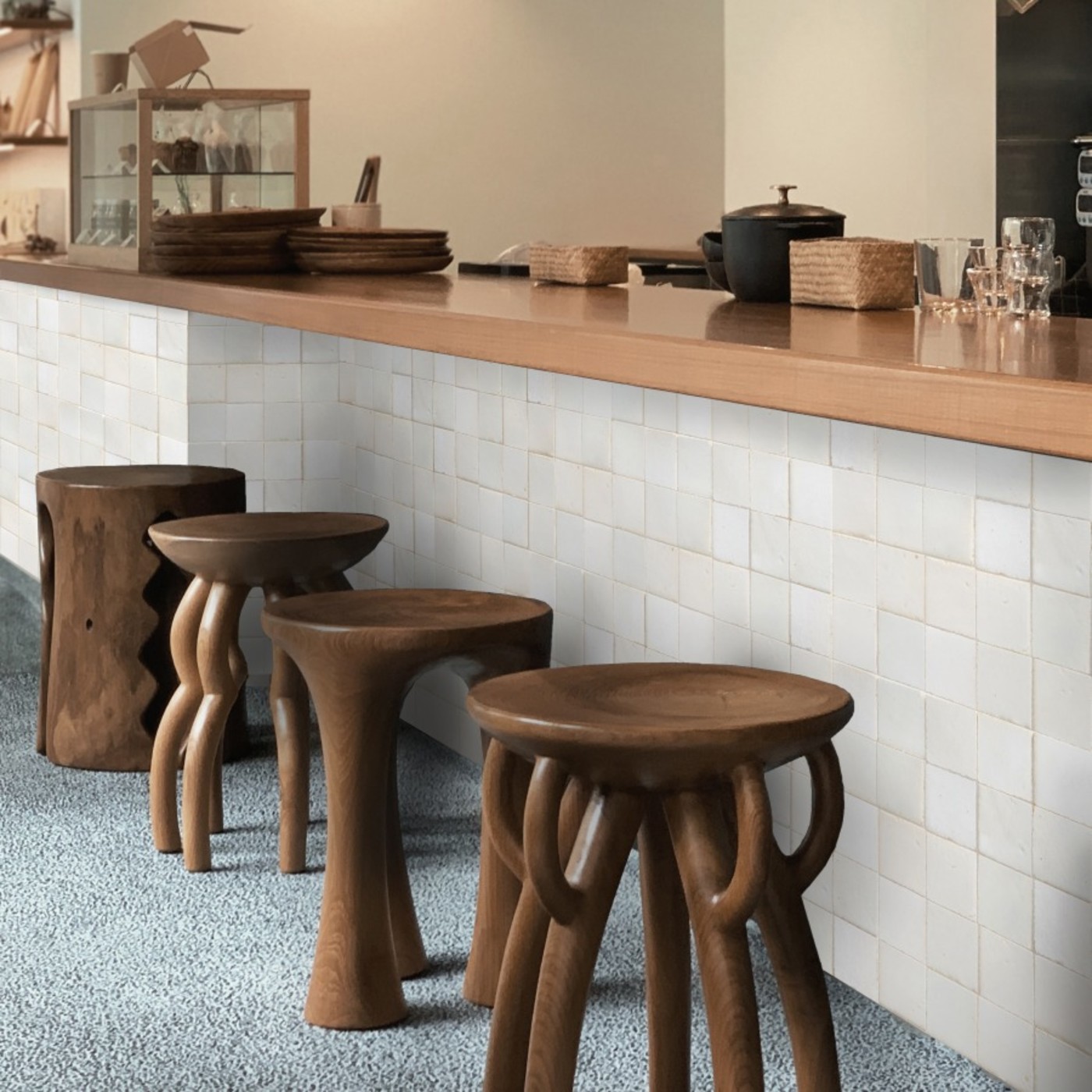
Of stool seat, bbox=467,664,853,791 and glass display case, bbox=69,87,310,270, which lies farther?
glass display case, bbox=69,87,310,270

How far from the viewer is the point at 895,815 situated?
7.76 feet

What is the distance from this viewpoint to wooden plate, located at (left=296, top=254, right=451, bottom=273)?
3900 mm

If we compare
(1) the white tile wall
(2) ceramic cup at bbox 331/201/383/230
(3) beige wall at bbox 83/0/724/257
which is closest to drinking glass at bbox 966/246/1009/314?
(1) the white tile wall

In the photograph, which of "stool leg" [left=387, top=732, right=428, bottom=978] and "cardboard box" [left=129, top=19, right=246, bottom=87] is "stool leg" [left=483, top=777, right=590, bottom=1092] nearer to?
"stool leg" [left=387, top=732, right=428, bottom=978]

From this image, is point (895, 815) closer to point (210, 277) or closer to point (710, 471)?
point (710, 471)

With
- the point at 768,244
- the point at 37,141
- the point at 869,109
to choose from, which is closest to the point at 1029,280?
the point at 768,244

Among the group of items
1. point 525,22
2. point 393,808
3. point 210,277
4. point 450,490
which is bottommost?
point 393,808

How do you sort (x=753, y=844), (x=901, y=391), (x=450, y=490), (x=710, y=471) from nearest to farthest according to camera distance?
(x=901, y=391)
(x=753, y=844)
(x=710, y=471)
(x=450, y=490)

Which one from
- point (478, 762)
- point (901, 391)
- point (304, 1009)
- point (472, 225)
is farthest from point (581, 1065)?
point (472, 225)

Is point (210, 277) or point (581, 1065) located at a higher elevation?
point (210, 277)

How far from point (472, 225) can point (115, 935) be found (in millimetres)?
5140

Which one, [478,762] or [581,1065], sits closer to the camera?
[581,1065]

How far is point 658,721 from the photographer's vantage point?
70.6 inches

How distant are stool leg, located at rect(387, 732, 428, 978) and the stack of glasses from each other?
1.06 meters
